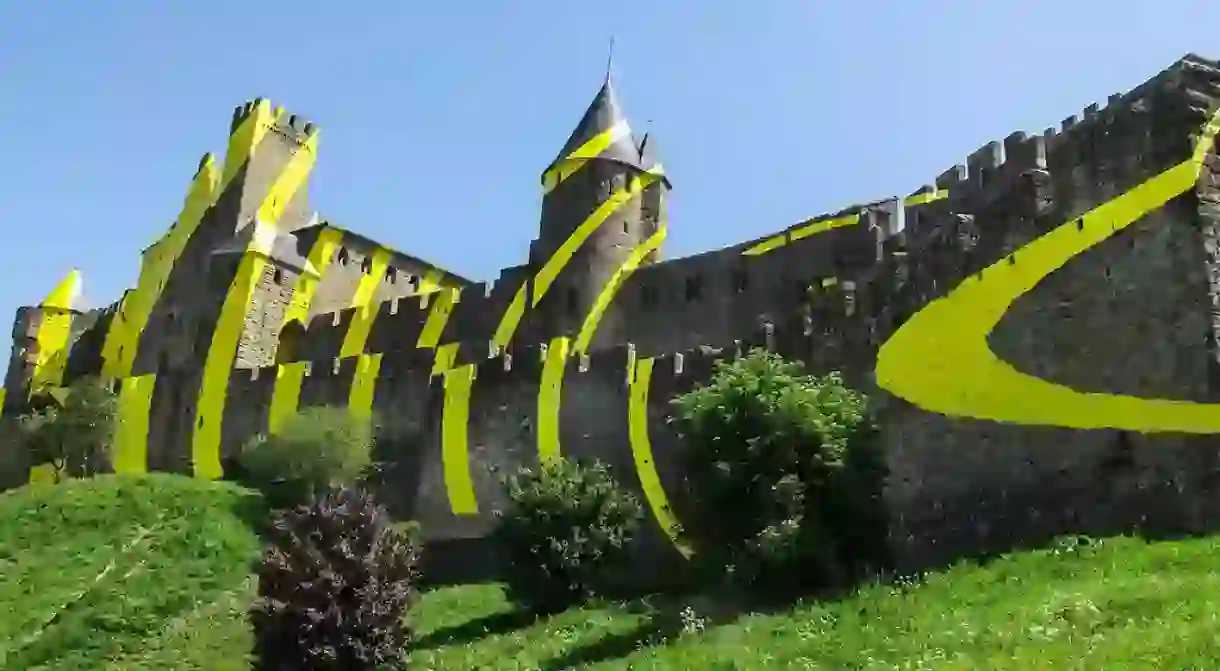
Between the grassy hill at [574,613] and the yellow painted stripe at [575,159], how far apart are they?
543 inches

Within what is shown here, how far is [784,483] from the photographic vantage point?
17.9 meters

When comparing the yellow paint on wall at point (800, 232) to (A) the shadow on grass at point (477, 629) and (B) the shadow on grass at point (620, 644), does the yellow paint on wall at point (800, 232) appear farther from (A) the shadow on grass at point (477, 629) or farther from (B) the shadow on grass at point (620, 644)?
(B) the shadow on grass at point (620, 644)

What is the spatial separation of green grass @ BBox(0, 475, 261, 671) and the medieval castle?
5.40 m

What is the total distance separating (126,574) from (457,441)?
8699mm

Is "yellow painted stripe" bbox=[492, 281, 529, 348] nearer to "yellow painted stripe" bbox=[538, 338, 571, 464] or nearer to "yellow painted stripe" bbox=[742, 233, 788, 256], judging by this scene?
"yellow painted stripe" bbox=[742, 233, 788, 256]

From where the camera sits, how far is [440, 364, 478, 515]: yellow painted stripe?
32000 mm

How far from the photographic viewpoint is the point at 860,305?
21.3 metres

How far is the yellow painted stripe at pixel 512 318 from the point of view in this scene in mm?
39594

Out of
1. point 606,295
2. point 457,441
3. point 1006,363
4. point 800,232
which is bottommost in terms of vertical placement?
point 457,441

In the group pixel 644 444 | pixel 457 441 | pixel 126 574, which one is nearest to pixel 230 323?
pixel 457 441

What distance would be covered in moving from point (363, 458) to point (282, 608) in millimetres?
17206

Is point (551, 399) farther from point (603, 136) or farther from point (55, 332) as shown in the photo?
point (55, 332)

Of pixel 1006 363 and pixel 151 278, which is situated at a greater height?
pixel 151 278

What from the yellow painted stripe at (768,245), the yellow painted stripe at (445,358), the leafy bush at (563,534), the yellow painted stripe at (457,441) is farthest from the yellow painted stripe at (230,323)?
the leafy bush at (563,534)
